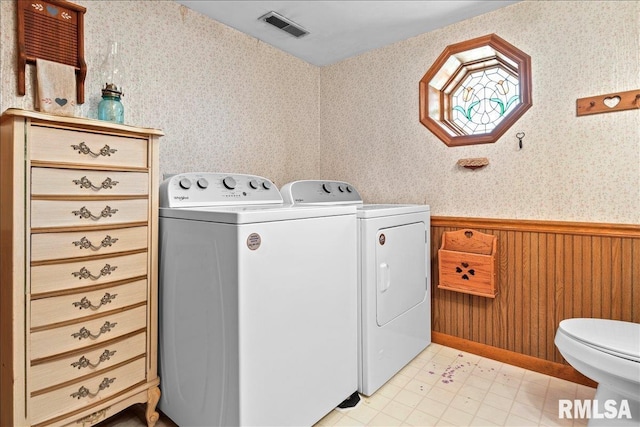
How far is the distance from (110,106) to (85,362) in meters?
1.11

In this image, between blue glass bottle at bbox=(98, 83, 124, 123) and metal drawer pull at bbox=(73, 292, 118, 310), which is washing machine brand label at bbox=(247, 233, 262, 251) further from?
blue glass bottle at bbox=(98, 83, 124, 123)

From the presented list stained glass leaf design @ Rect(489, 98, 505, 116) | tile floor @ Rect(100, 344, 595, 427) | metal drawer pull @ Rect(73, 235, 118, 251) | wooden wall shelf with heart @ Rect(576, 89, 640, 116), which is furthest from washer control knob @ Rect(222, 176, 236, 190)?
wooden wall shelf with heart @ Rect(576, 89, 640, 116)

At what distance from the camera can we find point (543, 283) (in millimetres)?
2047

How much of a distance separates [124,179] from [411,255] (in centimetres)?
158

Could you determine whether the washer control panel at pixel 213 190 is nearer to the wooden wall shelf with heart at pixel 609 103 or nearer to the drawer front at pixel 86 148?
the drawer front at pixel 86 148

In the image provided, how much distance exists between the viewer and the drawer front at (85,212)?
1.26 m

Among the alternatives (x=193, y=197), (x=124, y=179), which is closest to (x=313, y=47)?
(x=193, y=197)

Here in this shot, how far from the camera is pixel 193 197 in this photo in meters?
1.71

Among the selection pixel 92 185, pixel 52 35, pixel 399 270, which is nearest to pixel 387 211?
pixel 399 270

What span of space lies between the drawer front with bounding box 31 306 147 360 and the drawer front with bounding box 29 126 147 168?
0.62 meters

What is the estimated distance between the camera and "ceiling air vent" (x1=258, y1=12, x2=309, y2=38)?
221cm

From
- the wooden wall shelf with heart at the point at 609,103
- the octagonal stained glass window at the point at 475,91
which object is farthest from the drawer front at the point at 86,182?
the wooden wall shelf with heart at the point at 609,103

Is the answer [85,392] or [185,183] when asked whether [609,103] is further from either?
[85,392]

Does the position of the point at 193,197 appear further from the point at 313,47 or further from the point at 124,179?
the point at 313,47
